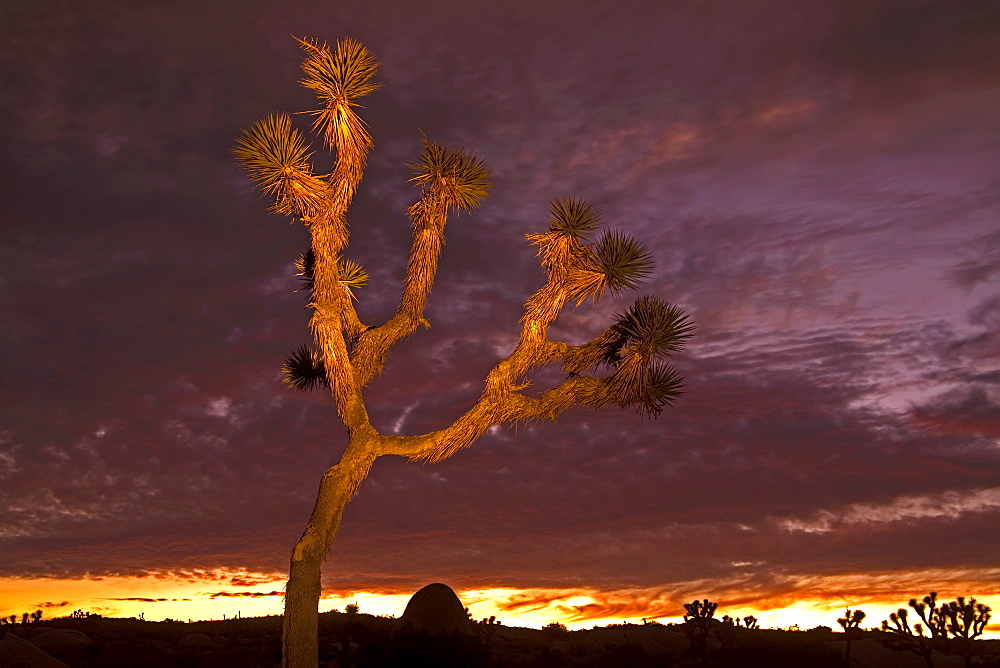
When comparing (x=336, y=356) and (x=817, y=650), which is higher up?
(x=336, y=356)

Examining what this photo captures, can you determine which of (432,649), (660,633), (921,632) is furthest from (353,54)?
(660,633)

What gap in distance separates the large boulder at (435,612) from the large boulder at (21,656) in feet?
26.0

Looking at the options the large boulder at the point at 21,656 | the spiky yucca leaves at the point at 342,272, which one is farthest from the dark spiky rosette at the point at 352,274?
the large boulder at the point at 21,656

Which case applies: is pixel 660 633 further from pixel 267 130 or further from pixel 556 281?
pixel 267 130

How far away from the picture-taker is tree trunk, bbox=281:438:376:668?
1152 centimetres

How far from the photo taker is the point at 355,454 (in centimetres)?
1272

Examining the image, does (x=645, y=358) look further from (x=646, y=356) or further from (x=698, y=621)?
(x=698, y=621)

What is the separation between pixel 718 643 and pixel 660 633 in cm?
187

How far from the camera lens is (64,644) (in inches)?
745

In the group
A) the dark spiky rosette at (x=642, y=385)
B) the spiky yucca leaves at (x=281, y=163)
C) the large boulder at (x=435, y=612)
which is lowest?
the large boulder at (x=435, y=612)

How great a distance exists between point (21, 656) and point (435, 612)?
9494 millimetres

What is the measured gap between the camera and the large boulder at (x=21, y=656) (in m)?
14.5

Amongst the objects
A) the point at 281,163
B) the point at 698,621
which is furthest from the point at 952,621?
the point at 281,163

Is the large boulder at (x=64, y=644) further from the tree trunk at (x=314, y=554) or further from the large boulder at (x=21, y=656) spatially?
the tree trunk at (x=314, y=554)
